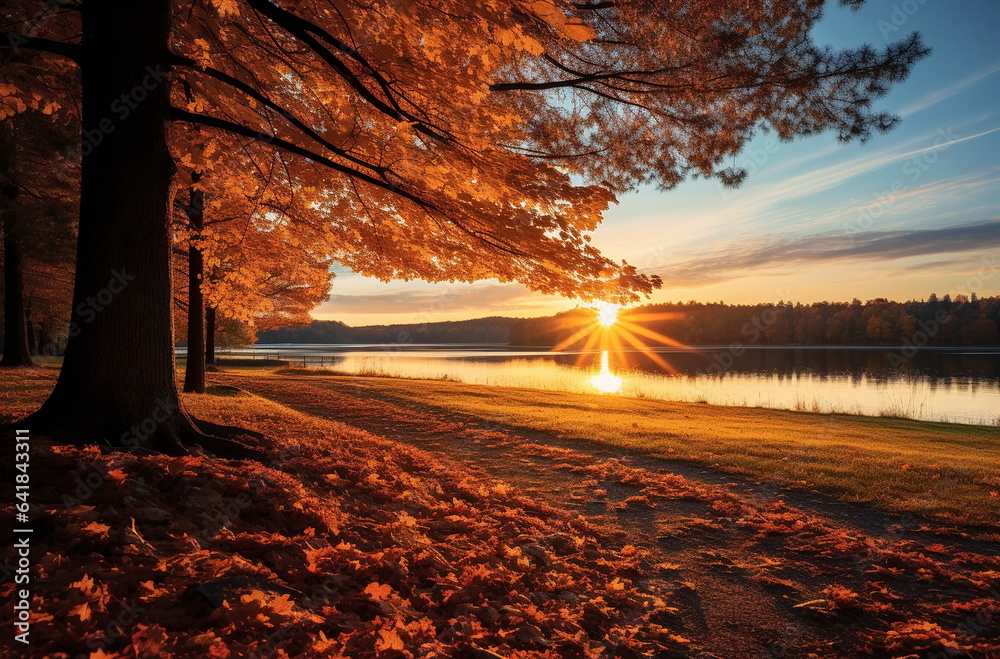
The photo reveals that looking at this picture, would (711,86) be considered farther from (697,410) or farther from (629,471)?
(697,410)

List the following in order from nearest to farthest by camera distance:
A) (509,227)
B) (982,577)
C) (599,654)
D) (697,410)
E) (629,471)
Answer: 1. (599,654)
2. (982,577)
3. (509,227)
4. (629,471)
5. (697,410)

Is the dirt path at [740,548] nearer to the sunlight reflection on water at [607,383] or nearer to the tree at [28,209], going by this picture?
the tree at [28,209]

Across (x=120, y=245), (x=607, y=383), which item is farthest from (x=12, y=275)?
(x=607, y=383)

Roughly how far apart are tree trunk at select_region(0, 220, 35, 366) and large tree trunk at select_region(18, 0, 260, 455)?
15.6 meters

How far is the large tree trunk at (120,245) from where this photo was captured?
184 inches

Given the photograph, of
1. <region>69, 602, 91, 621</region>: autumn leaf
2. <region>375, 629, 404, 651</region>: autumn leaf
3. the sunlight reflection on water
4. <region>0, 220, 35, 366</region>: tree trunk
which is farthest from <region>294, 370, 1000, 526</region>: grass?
<region>0, 220, 35, 366</region>: tree trunk

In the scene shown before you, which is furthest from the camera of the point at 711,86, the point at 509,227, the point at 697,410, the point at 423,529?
the point at 697,410

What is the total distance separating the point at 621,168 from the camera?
848cm

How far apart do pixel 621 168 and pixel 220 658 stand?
27.1 feet

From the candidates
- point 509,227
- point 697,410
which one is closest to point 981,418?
point 697,410

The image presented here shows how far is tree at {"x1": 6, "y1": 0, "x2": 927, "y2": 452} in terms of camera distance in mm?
4723

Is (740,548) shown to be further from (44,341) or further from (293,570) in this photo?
(44,341)

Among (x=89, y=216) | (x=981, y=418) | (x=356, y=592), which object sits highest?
(x=89, y=216)

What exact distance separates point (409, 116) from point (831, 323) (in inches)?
5047
